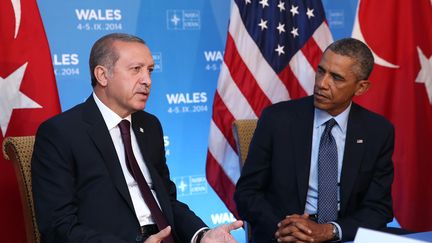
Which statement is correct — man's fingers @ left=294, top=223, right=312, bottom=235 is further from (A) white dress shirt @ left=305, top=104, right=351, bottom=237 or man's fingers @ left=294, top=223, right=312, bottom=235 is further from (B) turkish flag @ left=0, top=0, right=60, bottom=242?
(B) turkish flag @ left=0, top=0, right=60, bottom=242

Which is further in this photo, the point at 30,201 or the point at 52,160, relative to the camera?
the point at 30,201

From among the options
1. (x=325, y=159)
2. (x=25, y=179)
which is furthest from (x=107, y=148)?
(x=325, y=159)

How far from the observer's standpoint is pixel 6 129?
11.6 ft

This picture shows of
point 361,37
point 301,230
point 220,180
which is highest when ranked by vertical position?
point 361,37

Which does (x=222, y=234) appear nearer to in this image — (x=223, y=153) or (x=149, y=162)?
(x=149, y=162)

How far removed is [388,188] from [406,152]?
65.4 inches

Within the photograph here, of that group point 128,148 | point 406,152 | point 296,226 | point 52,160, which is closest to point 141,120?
point 128,148

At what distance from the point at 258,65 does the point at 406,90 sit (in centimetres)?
121

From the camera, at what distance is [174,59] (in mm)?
4652

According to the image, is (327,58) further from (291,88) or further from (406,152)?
(406,152)

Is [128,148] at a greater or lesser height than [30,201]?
greater

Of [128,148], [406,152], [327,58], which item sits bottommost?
[406,152]

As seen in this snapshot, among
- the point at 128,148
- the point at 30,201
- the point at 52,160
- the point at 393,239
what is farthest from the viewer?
the point at 30,201

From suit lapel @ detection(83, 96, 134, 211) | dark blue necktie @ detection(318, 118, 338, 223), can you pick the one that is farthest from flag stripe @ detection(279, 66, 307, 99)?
suit lapel @ detection(83, 96, 134, 211)
